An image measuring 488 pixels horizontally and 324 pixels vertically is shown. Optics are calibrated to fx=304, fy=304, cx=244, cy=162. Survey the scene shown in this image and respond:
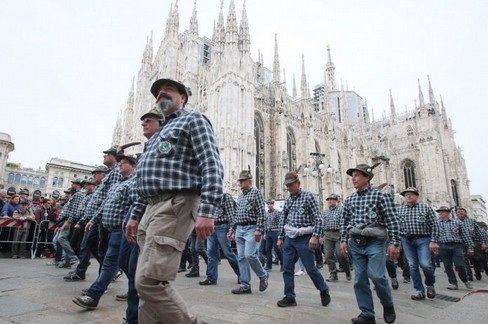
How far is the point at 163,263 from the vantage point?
204cm

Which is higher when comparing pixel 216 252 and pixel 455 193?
pixel 455 193

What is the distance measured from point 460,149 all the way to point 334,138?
26.7 m

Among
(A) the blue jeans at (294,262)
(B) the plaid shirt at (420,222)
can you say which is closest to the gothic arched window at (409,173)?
(B) the plaid shirt at (420,222)

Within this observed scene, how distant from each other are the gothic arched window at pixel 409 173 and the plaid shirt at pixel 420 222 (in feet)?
147

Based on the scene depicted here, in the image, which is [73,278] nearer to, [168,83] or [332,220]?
[168,83]

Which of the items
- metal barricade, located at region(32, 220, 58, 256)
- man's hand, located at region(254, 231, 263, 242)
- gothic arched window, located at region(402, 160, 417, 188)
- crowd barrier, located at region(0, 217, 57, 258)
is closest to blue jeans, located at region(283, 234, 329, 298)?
man's hand, located at region(254, 231, 263, 242)

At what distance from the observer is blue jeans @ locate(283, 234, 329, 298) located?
165 inches

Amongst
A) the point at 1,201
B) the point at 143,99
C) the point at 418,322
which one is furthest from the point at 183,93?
the point at 143,99

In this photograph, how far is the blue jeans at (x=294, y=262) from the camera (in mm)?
4180

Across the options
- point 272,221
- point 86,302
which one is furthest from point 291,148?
point 86,302

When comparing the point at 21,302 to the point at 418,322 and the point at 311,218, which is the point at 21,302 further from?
the point at 418,322

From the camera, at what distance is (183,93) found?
9.20 ft

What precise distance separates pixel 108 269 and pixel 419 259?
539 cm

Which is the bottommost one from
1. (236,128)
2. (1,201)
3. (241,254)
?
(241,254)
